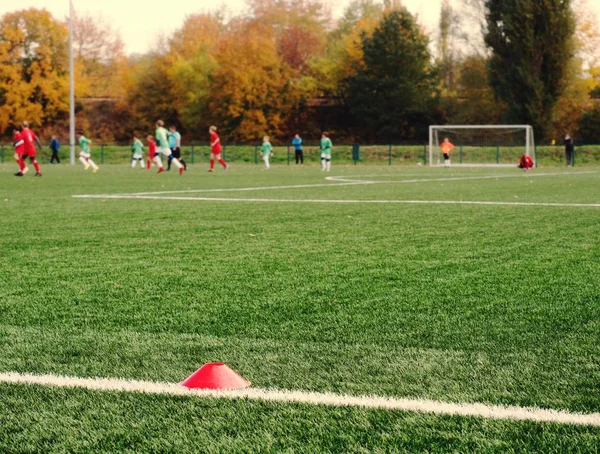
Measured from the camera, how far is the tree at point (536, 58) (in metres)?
56.6

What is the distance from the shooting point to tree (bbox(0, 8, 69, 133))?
68312 mm

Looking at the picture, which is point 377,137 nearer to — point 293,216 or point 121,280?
point 293,216

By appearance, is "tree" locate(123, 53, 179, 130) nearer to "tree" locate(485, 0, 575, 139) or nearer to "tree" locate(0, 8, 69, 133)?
"tree" locate(0, 8, 69, 133)

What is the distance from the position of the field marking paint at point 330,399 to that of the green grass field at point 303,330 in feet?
0.19

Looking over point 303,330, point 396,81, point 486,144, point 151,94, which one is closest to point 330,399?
point 303,330

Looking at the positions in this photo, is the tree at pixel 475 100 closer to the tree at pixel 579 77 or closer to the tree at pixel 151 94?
the tree at pixel 579 77

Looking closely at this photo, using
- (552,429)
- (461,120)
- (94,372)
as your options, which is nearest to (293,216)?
(94,372)

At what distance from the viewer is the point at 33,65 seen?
68.5 metres

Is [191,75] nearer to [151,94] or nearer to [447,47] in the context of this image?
[151,94]

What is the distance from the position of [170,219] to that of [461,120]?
5812 cm

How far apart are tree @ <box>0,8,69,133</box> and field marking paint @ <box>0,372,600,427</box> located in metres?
68.3

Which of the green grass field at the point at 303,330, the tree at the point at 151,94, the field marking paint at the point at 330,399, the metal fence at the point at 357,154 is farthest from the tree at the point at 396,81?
the field marking paint at the point at 330,399

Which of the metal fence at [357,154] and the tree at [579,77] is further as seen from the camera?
the tree at [579,77]

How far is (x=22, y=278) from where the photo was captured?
631 centimetres
